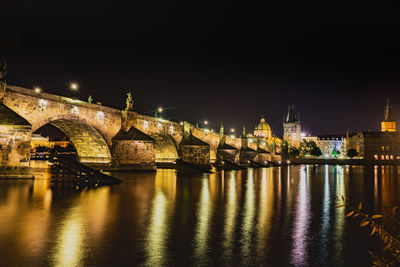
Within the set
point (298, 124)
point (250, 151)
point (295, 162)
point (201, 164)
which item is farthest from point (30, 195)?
point (298, 124)

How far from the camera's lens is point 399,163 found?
108 metres

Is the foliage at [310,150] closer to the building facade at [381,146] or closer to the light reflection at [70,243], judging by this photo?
the building facade at [381,146]

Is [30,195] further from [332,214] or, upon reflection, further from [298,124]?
[298,124]

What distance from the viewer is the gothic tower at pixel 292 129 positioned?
19100cm

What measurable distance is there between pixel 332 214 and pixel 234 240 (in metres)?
5.55

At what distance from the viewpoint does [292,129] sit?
19250cm

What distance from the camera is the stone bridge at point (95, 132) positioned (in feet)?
70.6

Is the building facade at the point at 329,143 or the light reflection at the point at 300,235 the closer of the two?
the light reflection at the point at 300,235

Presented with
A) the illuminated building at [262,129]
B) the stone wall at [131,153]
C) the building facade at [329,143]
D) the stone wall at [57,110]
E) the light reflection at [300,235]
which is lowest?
the light reflection at [300,235]

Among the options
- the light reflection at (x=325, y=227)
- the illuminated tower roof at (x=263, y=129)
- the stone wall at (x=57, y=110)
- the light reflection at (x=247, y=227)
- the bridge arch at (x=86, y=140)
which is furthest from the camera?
the illuminated tower roof at (x=263, y=129)

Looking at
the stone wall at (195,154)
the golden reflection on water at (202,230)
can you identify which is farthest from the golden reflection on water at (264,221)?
the stone wall at (195,154)

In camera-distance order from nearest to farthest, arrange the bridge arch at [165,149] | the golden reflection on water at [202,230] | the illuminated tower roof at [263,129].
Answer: the golden reflection on water at [202,230]
the bridge arch at [165,149]
the illuminated tower roof at [263,129]

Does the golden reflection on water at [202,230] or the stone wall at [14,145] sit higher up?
the stone wall at [14,145]

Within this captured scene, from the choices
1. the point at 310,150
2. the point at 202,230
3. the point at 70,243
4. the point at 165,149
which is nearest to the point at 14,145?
the point at 70,243
